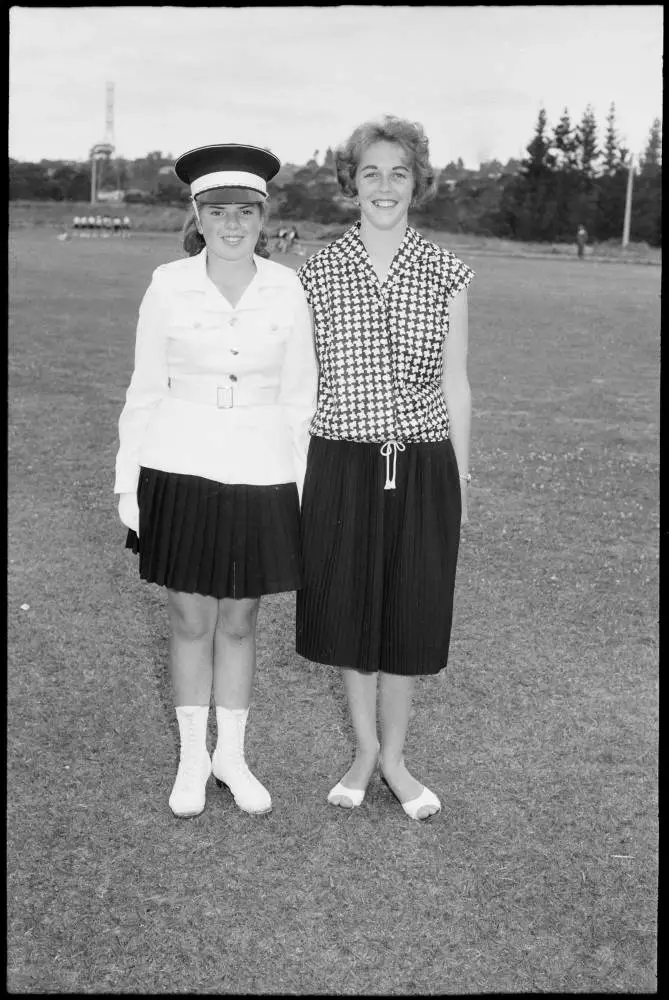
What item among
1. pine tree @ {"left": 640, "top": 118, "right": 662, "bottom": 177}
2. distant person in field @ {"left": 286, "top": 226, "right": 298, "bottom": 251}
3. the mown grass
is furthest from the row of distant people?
pine tree @ {"left": 640, "top": 118, "right": 662, "bottom": 177}

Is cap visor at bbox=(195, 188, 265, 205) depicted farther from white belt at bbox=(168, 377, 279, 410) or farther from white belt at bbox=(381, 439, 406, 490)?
white belt at bbox=(381, 439, 406, 490)

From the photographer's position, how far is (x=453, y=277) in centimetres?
358

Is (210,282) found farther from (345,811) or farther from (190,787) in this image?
(345,811)

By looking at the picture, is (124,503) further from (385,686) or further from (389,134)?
(389,134)

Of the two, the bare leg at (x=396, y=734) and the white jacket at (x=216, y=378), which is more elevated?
the white jacket at (x=216, y=378)

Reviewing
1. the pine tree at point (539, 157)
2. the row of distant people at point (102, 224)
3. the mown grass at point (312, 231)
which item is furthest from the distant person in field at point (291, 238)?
the pine tree at point (539, 157)

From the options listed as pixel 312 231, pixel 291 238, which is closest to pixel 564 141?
pixel 312 231

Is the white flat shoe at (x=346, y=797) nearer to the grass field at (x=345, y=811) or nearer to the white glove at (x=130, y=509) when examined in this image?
the grass field at (x=345, y=811)

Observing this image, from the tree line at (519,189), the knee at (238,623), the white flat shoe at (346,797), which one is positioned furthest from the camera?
the tree line at (519,189)

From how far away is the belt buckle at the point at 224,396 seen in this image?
3547 millimetres

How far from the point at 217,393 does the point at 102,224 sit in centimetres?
5533

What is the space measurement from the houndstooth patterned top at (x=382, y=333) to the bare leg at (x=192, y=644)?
702 mm

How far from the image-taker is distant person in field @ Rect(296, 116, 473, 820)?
3.56 meters

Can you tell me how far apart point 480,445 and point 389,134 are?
21.4 feet
